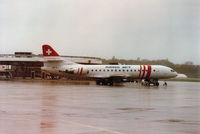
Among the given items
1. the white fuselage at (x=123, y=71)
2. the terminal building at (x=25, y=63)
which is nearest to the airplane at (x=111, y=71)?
the white fuselage at (x=123, y=71)

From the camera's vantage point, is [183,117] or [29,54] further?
[29,54]

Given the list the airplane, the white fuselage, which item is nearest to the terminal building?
the airplane

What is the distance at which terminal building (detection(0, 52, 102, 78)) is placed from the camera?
8656cm

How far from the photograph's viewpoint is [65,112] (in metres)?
18.1

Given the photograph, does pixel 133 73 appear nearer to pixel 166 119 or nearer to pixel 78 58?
pixel 78 58

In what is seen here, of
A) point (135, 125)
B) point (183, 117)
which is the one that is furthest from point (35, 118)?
point (183, 117)

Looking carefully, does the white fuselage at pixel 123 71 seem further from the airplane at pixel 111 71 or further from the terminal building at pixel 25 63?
the terminal building at pixel 25 63

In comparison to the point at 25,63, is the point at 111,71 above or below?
below

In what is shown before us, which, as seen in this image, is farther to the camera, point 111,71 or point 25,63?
point 25,63

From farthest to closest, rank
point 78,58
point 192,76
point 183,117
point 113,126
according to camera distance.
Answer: point 192,76
point 78,58
point 183,117
point 113,126

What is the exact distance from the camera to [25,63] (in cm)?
9281

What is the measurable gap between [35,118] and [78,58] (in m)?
72.3

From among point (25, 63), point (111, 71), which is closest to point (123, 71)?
point (111, 71)

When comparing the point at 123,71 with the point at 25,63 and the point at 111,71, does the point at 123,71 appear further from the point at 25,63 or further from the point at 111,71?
the point at 25,63
